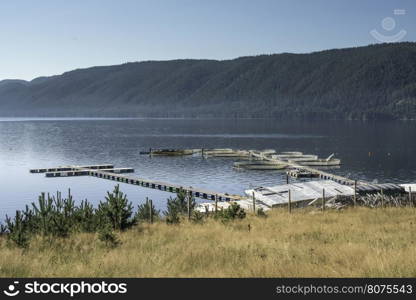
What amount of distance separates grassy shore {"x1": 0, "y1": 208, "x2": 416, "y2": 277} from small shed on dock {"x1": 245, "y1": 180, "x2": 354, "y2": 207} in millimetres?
23975

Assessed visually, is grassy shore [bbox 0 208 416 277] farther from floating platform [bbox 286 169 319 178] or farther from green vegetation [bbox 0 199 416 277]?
floating platform [bbox 286 169 319 178]

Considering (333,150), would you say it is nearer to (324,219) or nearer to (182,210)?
(182,210)

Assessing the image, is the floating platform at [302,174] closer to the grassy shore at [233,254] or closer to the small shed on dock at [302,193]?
the small shed on dock at [302,193]

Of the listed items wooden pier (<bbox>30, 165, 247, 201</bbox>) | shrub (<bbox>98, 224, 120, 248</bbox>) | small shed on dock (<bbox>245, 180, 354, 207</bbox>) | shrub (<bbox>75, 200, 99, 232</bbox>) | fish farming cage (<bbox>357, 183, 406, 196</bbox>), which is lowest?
wooden pier (<bbox>30, 165, 247, 201</bbox>)

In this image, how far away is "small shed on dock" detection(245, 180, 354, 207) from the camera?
143 feet

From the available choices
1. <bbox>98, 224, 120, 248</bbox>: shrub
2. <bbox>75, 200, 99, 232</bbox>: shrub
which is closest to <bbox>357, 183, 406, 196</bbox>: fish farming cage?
<bbox>75, 200, 99, 232</bbox>: shrub

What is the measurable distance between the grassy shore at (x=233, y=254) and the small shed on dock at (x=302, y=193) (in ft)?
78.7

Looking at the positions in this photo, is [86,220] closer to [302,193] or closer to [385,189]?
[302,193]

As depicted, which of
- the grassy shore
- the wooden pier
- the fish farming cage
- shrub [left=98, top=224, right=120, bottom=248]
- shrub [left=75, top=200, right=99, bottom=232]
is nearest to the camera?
the grassy shore

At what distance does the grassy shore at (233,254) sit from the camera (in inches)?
421

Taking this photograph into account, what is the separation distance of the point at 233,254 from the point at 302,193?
33375 mm

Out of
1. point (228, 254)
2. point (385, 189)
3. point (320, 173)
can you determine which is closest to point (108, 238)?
point (228, 254)

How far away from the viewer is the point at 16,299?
8.39 metres

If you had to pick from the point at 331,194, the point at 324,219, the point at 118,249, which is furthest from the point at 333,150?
the point at 118,249
